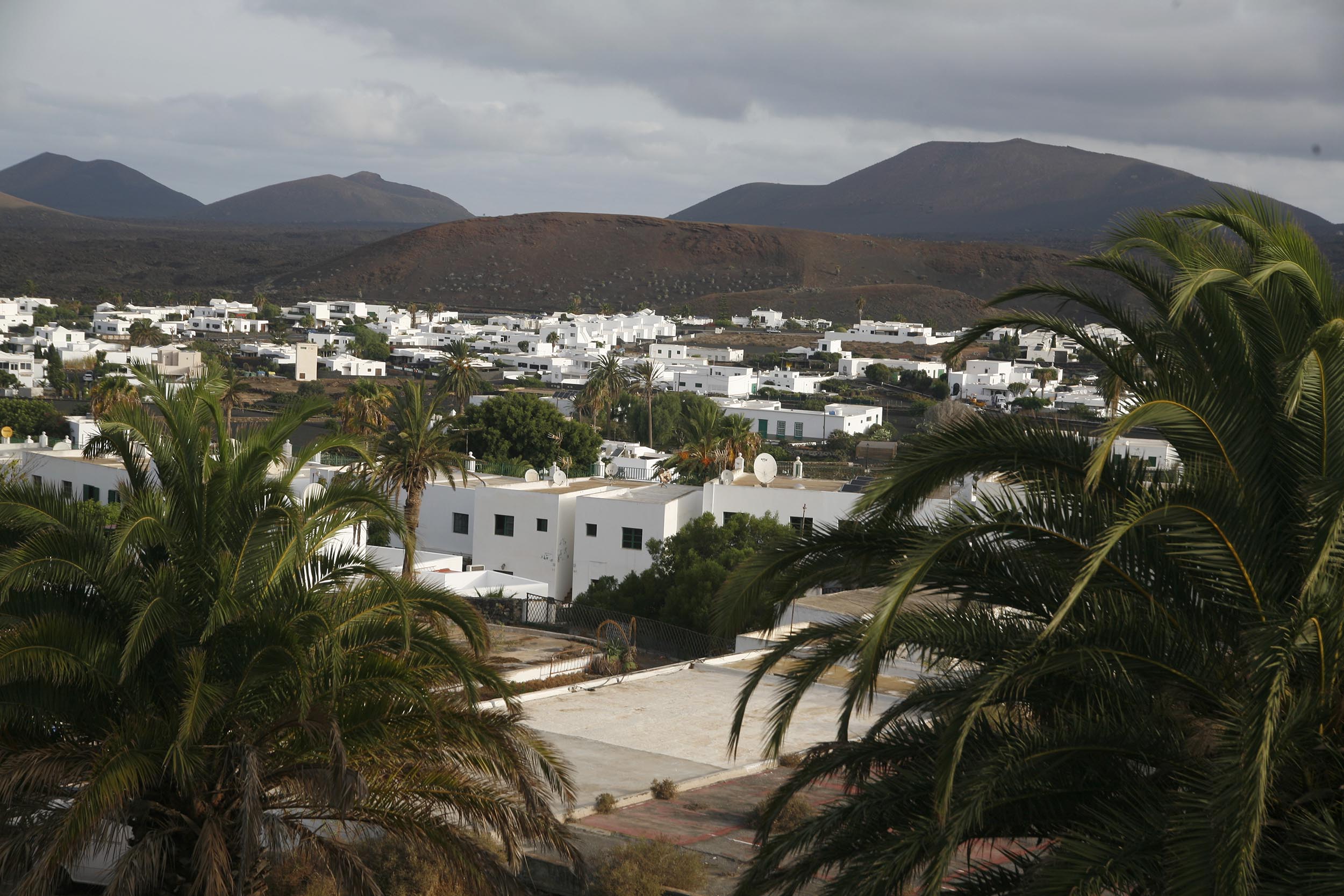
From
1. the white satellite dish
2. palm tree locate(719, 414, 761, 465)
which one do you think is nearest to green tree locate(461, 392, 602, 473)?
palm tree locate(719, 414, 761, 465)

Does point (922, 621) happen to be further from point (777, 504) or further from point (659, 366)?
point (659, 366)

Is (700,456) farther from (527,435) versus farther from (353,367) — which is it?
(353,367)

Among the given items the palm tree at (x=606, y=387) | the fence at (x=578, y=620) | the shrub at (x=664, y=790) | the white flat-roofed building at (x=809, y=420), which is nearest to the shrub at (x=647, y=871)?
the shrub at (x=664, y=790)

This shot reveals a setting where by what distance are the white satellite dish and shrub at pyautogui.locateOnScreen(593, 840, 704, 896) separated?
81.7 ft

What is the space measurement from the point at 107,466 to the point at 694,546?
17850mm

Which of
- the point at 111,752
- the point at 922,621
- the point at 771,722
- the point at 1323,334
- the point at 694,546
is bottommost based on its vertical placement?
the point at 694,546

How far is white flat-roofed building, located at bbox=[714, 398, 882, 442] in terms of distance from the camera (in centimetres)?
8056

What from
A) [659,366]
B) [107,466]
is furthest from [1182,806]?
[659,366]

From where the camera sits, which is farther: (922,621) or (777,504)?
(777,504)

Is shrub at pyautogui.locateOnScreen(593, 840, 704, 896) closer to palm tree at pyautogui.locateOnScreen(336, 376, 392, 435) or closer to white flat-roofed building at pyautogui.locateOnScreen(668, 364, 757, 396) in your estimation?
palm tree at pyautogui.locateOnScreen(336, 376, 392, 435)

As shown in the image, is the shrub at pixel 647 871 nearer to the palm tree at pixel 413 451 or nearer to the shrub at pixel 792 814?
the shrub at pixel 792 814

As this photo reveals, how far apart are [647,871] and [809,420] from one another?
7127 cm

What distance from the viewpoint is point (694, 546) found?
33281mm

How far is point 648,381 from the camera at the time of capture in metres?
74.8
